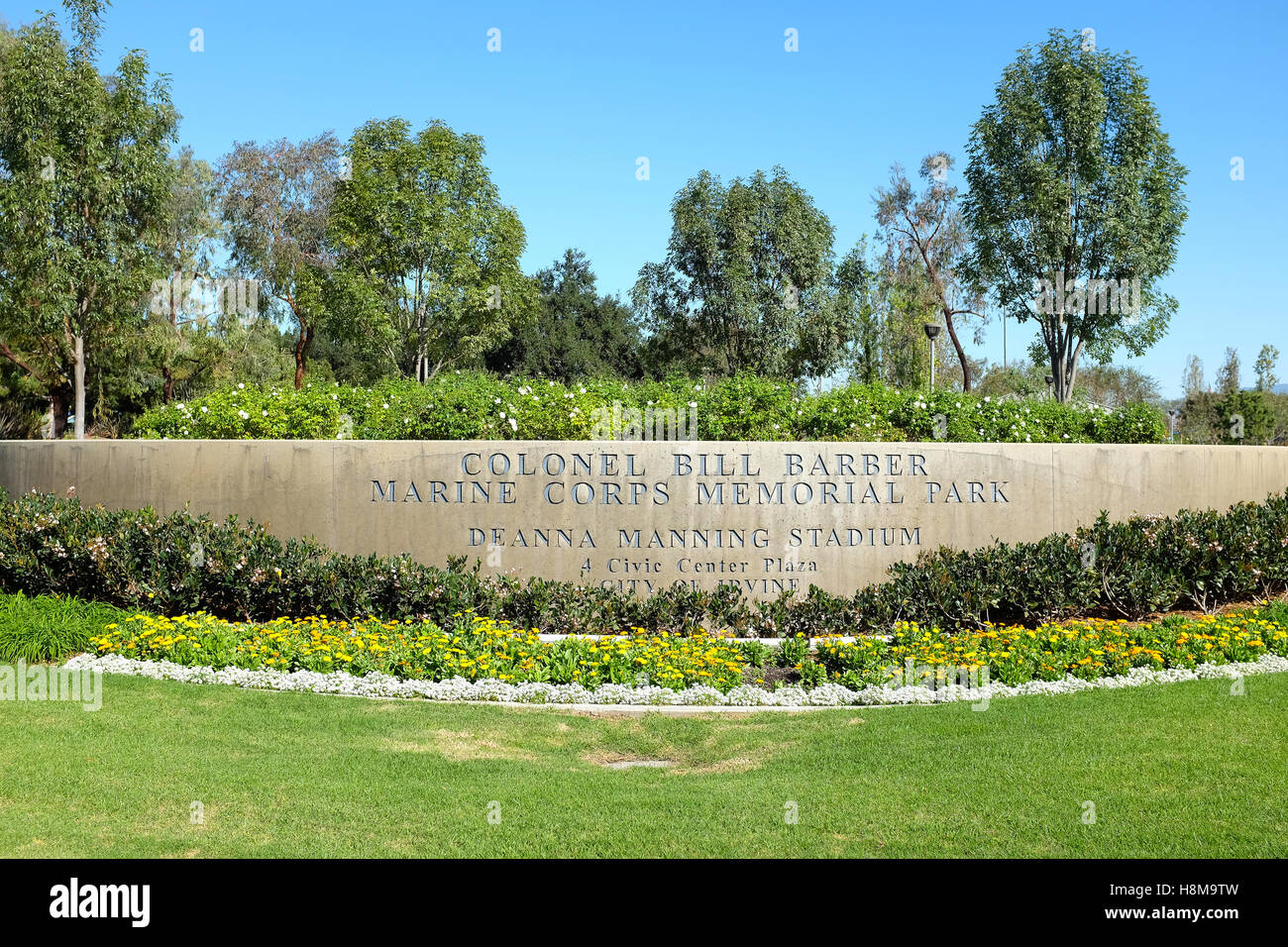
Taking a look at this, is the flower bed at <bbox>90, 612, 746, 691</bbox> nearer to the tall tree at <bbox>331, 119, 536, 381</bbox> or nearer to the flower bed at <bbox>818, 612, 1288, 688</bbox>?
the flower bed at <bbox>818, 612, 1288, 688</bbox>

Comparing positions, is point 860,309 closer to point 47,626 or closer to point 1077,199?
point 1077,199

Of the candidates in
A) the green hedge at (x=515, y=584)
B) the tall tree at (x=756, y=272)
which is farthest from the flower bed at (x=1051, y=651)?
the tall tree at (x=756, y=272)

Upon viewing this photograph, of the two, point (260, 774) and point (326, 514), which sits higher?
point (326, 514)

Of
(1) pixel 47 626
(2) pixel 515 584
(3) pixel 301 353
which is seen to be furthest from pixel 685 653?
(3) pixel 301 353

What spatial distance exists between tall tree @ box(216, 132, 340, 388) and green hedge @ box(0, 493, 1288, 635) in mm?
37333

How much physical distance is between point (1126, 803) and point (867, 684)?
2720mm

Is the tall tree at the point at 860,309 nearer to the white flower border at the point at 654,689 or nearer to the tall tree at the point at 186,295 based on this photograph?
the tall tree at the point at 186,295

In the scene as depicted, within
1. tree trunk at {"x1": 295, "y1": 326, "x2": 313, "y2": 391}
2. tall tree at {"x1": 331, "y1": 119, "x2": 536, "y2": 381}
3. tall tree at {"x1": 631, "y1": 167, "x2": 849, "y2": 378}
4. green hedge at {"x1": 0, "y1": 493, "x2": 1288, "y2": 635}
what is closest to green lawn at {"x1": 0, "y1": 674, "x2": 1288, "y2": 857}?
green hedge at {"x1": 0, "y1": 493, "x2": 1288, "y2": 635}

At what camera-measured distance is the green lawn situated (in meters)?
4.98

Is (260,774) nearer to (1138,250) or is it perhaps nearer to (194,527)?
(194,527)

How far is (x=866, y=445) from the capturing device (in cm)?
1101
